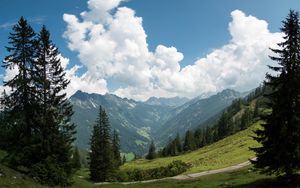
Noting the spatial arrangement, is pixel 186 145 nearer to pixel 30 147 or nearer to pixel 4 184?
pixel 30 147

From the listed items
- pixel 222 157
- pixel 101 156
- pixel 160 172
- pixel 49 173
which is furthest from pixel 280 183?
pixel 222 157

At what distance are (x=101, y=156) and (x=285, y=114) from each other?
2417 inches

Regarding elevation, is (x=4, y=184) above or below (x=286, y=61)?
below

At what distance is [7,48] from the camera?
152ft

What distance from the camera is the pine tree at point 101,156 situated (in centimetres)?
9000

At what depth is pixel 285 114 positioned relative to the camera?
118 feet

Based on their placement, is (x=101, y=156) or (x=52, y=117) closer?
(x=52, y=117)

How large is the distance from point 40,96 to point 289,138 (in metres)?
30.8

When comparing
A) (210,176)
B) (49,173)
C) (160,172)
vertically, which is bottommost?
(210,176)

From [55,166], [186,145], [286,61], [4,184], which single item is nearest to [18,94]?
[55,166]

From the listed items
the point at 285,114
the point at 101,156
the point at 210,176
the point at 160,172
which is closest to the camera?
the point at 285,114

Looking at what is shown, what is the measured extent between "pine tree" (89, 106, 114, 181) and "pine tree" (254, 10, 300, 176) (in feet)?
192

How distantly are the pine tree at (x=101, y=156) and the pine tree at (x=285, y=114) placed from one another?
58.4m

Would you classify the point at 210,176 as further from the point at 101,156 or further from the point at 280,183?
the point at 101,156
